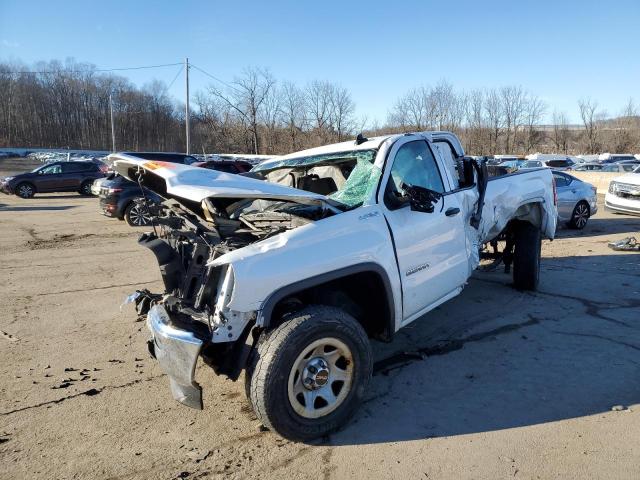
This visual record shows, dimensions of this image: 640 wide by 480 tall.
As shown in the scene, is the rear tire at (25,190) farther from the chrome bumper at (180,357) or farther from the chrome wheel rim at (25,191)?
the chrome bumper at (180,357)

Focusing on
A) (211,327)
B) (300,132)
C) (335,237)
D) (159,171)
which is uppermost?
(300,132)

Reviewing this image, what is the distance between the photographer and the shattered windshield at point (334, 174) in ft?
12.5

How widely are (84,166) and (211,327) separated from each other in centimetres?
2384

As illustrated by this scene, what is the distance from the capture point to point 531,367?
4.12 meters

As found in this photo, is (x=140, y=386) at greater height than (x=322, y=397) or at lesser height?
lesser

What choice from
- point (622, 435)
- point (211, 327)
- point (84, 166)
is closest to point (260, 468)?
point (211, 327)

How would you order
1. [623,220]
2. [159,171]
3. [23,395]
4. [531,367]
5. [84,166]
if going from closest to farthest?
[159,171], [23,395], [531,367], [623,220], [84,166]

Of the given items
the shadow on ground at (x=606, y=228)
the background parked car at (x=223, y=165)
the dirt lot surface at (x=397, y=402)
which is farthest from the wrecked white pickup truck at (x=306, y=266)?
the background parked car at (x=223, y=165)

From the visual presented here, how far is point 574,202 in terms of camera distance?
1217cm

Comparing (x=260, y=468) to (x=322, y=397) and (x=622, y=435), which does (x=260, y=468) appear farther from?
(x=622, y=435)

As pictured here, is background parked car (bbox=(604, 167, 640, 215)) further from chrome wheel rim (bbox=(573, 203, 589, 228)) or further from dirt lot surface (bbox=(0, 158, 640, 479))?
dirt lot surface (bbox=(0, 158, 640, 479))

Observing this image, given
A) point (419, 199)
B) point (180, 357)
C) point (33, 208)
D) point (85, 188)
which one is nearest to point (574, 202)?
point (419, 199)

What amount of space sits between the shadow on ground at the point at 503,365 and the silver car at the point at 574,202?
6.37 m

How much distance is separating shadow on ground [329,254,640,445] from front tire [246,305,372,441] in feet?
0.78
